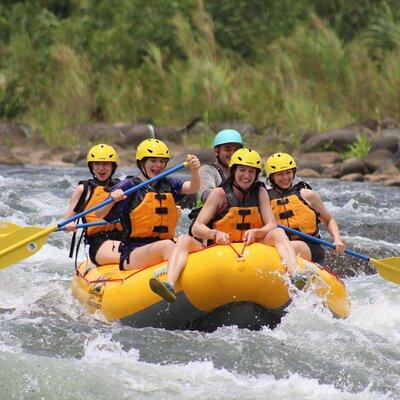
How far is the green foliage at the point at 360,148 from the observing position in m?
16.3

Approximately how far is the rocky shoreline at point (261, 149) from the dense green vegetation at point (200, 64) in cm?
47

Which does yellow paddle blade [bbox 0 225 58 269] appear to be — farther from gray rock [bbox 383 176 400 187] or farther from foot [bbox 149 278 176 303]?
gray rock [bbox 383 176 400 187]

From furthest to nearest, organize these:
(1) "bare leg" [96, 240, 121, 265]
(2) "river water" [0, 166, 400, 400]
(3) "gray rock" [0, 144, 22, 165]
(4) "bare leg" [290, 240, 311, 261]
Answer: (3) "gray rock" [0, 144, 22, 165], (1) "bare leg" [96, 240, 121, 265], (4) "bare leg" [290, 240, 311, 261], (2) "river water" [0, 166, 400, 400]

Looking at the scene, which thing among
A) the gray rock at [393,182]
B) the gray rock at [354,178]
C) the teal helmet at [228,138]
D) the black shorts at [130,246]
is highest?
the teal helmet at [228,138]

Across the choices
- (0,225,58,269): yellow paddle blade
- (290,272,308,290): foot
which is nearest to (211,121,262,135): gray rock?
(0,225,58,269): yellow paddle blade

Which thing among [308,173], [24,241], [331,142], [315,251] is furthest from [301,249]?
[331,142]

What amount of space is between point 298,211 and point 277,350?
63.6 inches

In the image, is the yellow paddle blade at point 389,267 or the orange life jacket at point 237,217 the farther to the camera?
the yellow paddle blade at point 389,267

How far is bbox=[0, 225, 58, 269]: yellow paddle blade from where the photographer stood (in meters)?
7.98

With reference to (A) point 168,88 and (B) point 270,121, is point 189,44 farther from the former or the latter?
(B) point 270,121

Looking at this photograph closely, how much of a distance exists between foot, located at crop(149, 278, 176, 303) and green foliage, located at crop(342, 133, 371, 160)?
10008mm

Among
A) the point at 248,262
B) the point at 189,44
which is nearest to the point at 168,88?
the point at 189,44

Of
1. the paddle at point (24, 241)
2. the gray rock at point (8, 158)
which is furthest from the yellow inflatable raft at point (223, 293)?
the gray rock at point (8, 158)

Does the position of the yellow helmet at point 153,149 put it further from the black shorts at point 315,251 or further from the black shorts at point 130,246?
the black shorts at point 315,251
